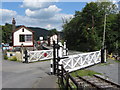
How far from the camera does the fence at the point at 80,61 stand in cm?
1059

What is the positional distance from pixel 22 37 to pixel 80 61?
878 inches

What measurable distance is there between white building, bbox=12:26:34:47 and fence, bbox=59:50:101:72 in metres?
19.6

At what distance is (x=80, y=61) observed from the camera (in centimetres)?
1213

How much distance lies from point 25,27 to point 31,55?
17.4 metres

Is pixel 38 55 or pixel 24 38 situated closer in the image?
pixel 38 55

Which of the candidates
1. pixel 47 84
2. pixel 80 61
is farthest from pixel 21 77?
pixel 80 61

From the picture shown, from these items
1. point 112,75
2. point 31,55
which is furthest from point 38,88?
point 31,55

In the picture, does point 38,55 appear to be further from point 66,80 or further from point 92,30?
point 92,30

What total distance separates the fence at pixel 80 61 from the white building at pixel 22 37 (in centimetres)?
1958

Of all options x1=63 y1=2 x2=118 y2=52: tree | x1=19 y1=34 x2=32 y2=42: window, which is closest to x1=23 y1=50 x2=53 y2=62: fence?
x1=19 y1=34 x2=32 y2=42: window

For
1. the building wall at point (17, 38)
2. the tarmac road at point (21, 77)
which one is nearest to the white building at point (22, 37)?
the building wall at point (17, 38)

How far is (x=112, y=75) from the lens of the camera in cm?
1080

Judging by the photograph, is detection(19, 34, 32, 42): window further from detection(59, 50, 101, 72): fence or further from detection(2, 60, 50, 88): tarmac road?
detection(2, 60, 50, 88): tarmac road

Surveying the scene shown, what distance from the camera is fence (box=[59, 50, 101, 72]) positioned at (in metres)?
10.6
